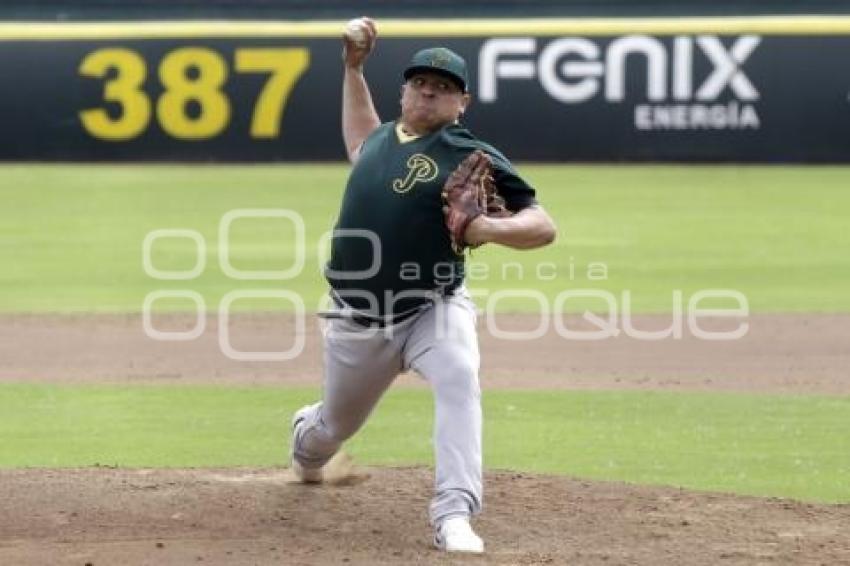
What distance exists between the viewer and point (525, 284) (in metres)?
15.0

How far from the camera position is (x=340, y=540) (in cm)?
671

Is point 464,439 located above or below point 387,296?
below

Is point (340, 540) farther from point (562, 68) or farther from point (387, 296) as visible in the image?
point (562, 68)

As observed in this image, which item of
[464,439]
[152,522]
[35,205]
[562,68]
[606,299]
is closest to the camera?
[464,439]

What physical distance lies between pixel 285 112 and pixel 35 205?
424 cm

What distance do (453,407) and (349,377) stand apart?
22.2 inches

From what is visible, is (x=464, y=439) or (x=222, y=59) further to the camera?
(x=222, y=59)

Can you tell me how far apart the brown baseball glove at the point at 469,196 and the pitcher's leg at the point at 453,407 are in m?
0.35

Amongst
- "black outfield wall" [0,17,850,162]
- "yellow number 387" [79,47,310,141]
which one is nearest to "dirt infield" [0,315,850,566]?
"black outfield wall" [0,17,850,162]

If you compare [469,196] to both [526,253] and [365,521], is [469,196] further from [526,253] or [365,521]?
[526,253]

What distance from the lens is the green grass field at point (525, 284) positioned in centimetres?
891

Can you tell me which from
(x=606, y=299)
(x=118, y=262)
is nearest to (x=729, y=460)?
(x=606, y=299)

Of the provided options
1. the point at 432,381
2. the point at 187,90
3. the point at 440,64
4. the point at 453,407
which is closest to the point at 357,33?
the point at 440,64
